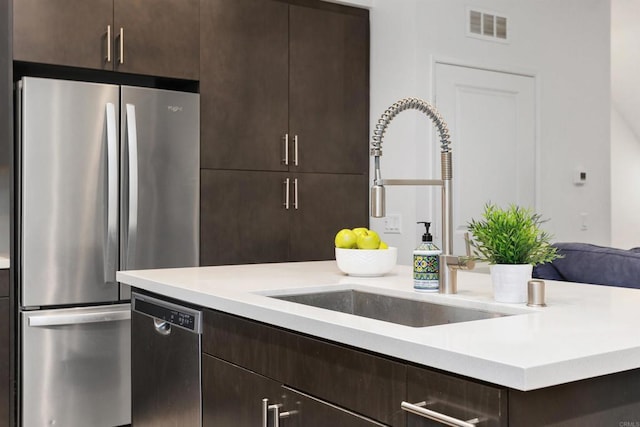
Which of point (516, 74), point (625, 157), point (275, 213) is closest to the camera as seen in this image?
point (275, 213)

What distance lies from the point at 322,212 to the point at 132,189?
3.73 ft

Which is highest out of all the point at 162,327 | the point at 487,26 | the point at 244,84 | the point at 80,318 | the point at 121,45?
the point at 487,26

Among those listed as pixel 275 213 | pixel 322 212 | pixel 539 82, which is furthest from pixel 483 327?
pixel 539 82

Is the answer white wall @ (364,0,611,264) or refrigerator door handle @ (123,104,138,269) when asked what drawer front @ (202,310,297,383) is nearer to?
refrigerator door handle @ (123,104,138,269)

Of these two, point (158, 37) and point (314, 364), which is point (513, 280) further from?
point (158, 37)

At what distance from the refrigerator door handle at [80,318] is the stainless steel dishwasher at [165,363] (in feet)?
2.94

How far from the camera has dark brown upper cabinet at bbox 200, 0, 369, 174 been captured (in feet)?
12.3

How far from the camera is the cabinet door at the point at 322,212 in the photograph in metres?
4.00

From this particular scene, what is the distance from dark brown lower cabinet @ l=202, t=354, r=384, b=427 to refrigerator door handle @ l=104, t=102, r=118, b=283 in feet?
5.09

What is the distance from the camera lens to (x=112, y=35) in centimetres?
345

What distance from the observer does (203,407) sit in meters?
1.98

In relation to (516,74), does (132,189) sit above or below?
below

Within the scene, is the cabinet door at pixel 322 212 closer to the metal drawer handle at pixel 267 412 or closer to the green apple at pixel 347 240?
Result: the green apple at pixel 347 240

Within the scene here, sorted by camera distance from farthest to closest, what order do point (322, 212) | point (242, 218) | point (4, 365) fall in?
point (322, 212), point (242, 218), point (4, 365)
